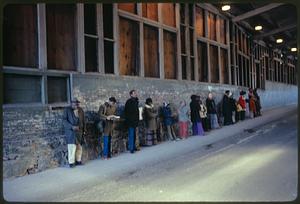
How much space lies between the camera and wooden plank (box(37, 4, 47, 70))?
344 inches

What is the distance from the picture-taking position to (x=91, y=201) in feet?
20.2

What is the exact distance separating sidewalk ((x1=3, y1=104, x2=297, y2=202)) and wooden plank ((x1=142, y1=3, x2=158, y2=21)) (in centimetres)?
423

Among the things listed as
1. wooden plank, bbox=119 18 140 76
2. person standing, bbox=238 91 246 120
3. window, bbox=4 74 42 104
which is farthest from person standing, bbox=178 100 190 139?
person standing, bbox=238 91 246 120

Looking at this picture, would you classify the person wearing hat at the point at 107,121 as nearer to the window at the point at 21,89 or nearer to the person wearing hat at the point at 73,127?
the person wearing hat at the point at 73,127

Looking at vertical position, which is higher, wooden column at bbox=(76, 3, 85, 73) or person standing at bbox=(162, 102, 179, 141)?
wooden column at bbox=(76, 3, 85, 73)

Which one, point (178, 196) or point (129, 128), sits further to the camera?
point (129, 128)

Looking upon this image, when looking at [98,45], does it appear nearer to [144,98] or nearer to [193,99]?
[144,98]

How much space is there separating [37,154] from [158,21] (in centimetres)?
714

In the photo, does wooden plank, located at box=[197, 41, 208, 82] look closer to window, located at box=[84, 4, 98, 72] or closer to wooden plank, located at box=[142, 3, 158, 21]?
wooden plank, located at box=[142, 3, 158, 21]

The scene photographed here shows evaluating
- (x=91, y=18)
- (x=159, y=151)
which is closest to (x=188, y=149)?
(x=159, y=151)

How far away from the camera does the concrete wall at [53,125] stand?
8.05m

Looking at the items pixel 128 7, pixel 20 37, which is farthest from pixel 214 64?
pixel 20 37

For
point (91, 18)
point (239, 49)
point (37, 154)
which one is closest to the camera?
point (37, 154)

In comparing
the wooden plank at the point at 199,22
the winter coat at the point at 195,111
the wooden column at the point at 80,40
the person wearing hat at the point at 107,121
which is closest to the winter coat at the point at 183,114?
the winter coat at the point at 195,111
